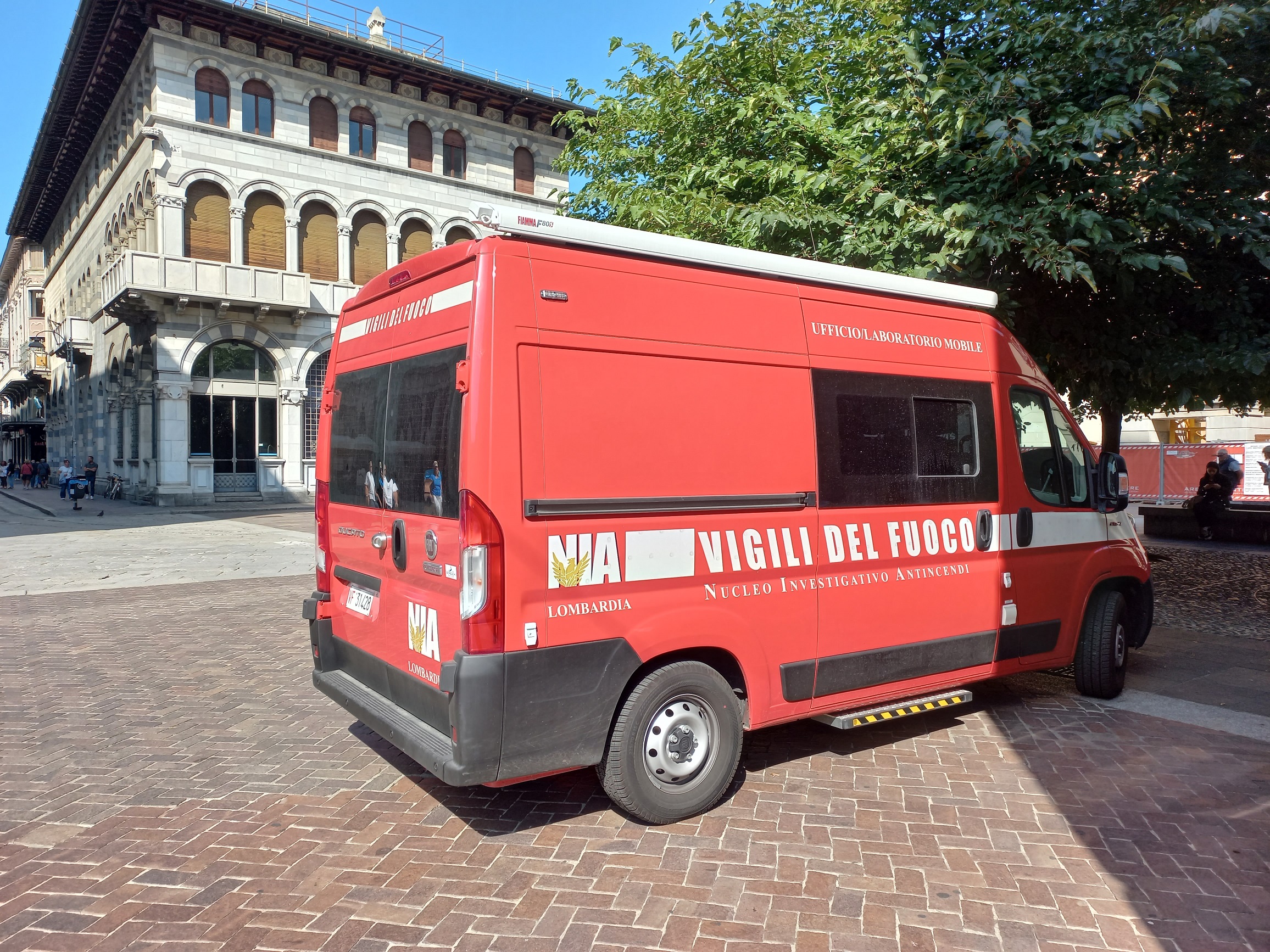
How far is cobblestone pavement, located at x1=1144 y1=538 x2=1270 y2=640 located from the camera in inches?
351

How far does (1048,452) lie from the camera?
5.79 m

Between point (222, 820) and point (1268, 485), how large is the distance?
899 inches

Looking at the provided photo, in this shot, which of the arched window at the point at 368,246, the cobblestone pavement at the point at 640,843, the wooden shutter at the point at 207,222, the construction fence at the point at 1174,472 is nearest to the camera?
the cobblestone pavement at the point at 640,843

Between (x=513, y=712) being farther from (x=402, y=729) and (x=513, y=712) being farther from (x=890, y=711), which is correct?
(x=890, y=711)

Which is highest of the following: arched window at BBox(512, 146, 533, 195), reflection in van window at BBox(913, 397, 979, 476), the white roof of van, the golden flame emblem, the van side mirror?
arched window at BBox(512, 146, 533, 195)

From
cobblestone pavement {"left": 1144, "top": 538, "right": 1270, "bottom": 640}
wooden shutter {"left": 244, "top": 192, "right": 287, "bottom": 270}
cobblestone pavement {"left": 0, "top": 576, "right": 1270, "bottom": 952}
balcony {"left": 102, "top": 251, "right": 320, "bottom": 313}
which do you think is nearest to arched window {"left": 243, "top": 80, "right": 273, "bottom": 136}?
wooden shutter {"left": 244, "top": 192, "right": 287, "bottom": 270}

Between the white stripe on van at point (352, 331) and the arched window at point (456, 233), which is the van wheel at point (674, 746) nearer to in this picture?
the white stripe on van at point (352, 331)

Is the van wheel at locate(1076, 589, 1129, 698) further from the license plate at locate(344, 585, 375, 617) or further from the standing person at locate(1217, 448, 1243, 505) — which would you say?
the standing person at locate(1217, 448, 1243, 505)

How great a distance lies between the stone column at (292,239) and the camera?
1076 inches

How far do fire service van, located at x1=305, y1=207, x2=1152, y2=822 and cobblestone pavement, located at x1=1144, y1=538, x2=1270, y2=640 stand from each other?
14.9 ft

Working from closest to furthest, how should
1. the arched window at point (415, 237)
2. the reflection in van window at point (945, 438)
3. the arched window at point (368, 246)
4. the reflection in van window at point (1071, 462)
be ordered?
the reflection in van window at point (945, 438), the reflection in van window at point (1071, 462), the arched window at point (368, 246), the arched window at point (415, 237)

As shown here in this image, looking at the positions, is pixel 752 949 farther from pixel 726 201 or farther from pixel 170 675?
pixel 726 201

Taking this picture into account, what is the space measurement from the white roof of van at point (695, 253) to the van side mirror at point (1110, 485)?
1521 mm

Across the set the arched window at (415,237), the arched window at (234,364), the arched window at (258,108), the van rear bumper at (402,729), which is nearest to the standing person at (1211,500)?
the van rear bumper at (402,729)
